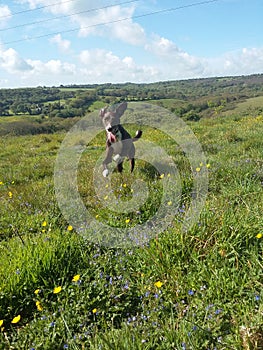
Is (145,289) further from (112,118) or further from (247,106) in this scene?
(247,106)

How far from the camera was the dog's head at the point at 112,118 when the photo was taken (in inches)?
228

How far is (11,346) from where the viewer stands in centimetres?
233

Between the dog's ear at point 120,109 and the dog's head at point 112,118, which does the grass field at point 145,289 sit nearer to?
the dog's head at point 112,118

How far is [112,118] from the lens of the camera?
5793mm

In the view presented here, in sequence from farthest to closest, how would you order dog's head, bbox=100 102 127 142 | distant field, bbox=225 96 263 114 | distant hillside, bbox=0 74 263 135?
distant field, bbox=225 96 263 114 → distant hillside, bbox=0 74 263 135 → dog's head, bbox=100 102 127 142

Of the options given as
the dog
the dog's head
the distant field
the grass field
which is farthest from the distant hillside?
the grass field

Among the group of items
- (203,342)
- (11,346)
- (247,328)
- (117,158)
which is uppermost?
(117,158)

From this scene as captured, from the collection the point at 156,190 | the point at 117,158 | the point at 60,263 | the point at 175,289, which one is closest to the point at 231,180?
the point at 156,190

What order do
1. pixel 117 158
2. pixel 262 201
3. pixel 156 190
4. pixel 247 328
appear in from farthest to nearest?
pixel 117 158 → pixel 156 190 → pixel 262 201 → pixel 247 328

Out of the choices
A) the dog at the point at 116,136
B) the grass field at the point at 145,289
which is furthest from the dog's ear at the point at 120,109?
the grass field at the point at 145,289

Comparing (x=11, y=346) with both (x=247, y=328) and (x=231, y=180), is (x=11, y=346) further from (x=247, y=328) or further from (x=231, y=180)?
(x=231, y=180)

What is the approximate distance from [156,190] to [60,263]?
221 cm

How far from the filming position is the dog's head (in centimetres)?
579

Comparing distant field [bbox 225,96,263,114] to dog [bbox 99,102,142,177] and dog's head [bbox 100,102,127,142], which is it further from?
dog's head [bbox 100,102,127,142]
